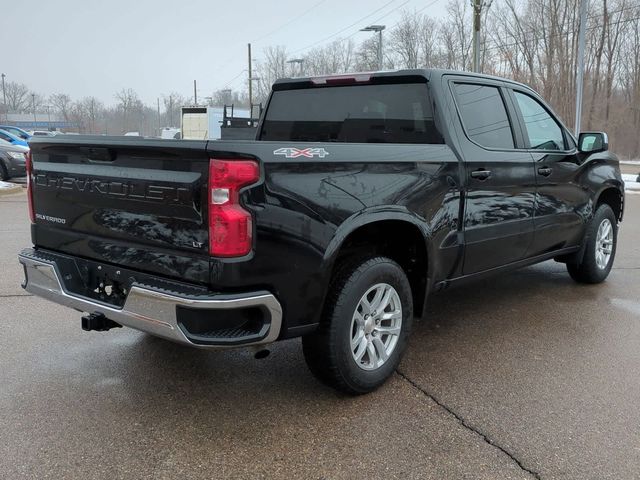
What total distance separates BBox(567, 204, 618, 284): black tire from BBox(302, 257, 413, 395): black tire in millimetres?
3039

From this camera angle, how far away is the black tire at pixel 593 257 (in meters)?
5.67

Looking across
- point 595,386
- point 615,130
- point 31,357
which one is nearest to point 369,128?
point 595,386

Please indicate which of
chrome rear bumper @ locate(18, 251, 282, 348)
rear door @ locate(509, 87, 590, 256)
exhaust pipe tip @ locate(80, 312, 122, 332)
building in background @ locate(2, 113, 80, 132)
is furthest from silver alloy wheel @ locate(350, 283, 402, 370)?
building in background @ locate(2, 113, 80, 132)

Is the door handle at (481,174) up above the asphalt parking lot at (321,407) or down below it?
above

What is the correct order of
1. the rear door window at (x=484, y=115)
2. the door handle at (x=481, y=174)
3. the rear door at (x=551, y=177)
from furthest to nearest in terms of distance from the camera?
the rear door at (x=551, y=177) → the rear door window at (x=484, y=115) → the door handle at (x=481, y=174)

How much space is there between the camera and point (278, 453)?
9.29 feet

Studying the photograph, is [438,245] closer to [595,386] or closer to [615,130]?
[595,386]

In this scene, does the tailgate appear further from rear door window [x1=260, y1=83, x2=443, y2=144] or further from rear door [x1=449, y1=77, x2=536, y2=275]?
rear door [x1=449, y1=77, x2=536, y2=275]

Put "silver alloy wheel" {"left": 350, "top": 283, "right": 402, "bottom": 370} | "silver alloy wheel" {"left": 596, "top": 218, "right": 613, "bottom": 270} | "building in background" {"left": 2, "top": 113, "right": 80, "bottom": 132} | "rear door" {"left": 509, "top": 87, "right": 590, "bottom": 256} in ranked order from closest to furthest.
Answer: "silver alloy wheel" {"left": 350, "top": 283, "right": 402, "bottom": 370}, "rear door" {"left": 509, "top": 87, "right": 590, "bottom": 256}, "silver alloy wheel" {"left": 596, "top": 218, "right": 613, "bottom": 270}, "building in background" {"left": 2, "top": 113, "right": 80, "bottom": 132}

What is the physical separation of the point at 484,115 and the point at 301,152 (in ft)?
6.57

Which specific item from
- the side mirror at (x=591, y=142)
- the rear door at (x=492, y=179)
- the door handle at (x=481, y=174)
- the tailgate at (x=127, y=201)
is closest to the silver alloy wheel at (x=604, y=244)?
the side mirror at (x=591, y=142)

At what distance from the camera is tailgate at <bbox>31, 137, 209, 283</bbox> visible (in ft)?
9.00

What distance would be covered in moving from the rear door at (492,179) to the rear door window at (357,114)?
278 millimetres

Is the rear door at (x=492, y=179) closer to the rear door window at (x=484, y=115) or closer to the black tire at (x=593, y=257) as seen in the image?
the rear door window at (x=484, y=115)
